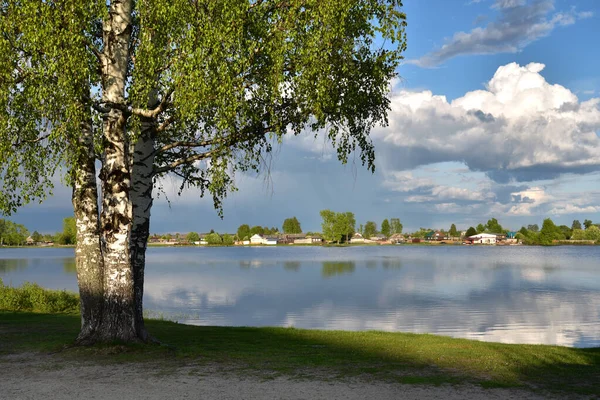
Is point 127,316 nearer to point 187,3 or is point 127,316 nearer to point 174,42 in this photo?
point 174,42

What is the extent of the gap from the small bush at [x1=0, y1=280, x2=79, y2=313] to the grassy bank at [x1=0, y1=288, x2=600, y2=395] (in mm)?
8699

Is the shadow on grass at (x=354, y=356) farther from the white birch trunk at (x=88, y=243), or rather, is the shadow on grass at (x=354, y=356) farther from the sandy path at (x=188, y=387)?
the white birch trunk at (x=88, y=243)

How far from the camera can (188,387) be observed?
10.6m

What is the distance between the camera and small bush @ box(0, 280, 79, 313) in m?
27.7

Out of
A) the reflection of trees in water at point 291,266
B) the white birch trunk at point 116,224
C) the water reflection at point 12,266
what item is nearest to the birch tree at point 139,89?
the white birch trunk at point 116,224

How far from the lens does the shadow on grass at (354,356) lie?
38.2 ft

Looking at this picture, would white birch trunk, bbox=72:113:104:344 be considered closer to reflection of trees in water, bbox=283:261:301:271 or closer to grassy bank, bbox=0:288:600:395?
grassy bank, bbox=0:288:600:395

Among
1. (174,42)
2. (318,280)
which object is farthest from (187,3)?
(318,280)

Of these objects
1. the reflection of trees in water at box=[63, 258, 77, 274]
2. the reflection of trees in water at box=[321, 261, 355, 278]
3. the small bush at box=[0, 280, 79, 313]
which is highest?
the small bush at box=[0, 280, 79, 313]

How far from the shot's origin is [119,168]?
15.1m

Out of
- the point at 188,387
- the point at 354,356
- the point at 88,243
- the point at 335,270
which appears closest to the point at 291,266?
the point at 335,270

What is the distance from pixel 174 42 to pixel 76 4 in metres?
2.44

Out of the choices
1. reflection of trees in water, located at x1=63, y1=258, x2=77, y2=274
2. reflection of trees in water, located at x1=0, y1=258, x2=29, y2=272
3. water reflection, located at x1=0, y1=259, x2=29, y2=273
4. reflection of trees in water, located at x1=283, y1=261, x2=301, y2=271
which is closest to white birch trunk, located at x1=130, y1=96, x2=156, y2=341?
reflection of trees in water, located at x1=283, y1=261, x2=301, y2=271

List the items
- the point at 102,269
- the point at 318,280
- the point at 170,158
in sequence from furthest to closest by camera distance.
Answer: the point at 318,280, the point at 170,158, the point at 102,269
